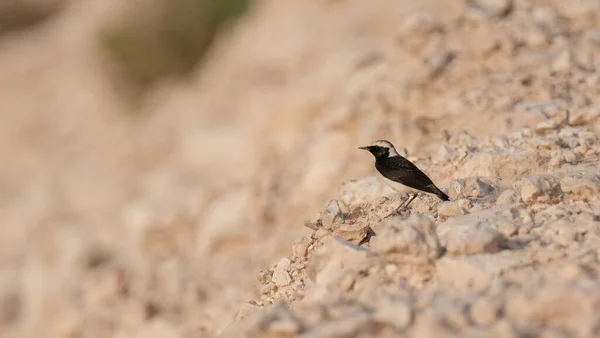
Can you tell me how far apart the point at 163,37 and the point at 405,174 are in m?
11.6

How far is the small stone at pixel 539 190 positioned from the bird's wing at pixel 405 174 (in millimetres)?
535

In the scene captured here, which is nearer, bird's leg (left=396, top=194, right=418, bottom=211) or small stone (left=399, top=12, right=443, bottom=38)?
bird's leg (left=396, top=194, right=418, bottom=211)

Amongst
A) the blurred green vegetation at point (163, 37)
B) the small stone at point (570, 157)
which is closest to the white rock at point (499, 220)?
the small stone at point (570, 157)

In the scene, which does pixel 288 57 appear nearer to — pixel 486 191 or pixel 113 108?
pixel 113 108

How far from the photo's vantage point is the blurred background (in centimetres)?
704

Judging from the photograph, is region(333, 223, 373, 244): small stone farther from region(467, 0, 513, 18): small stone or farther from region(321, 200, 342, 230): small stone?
region(467, 0, 513, 18): small stone

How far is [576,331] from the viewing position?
2996 mm

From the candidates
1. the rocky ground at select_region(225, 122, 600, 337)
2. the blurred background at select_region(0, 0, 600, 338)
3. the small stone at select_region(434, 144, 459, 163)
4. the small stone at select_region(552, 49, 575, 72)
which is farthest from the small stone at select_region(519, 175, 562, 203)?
the small stone at select_region(552, 49, 575, 72)

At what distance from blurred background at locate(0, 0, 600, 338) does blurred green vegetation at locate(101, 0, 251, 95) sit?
4cm

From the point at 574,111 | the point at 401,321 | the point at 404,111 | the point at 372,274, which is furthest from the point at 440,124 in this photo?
the point at 401,321

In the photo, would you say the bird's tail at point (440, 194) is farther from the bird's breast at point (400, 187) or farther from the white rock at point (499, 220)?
the white rock at point (499, 220)

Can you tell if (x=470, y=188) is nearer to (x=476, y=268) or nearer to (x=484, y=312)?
(x=476, y=268)

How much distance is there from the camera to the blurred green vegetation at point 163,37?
1539 cm

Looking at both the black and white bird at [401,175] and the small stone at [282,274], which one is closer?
the small stone at [282,274]
